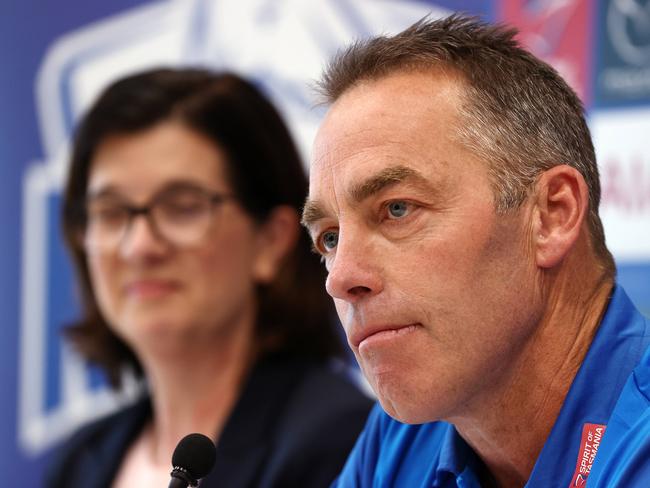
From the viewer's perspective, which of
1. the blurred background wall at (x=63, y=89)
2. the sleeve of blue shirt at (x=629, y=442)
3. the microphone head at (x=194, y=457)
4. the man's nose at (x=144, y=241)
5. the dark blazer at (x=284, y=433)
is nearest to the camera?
the sleeve of blue shirt at (x=629, y=442)

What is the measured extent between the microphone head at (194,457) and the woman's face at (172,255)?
985mm

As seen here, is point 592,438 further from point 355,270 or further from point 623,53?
point 623,53

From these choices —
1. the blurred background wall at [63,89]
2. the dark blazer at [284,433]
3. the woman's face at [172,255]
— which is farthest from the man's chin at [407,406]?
the blurred background wall at [63,89]

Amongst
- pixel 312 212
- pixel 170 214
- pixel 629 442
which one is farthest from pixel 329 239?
pixel 170 214

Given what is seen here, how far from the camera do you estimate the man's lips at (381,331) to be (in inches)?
52.1

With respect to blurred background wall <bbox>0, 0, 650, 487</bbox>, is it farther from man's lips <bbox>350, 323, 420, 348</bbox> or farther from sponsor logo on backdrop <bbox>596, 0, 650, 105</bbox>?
man's lips <bbox>350, 323, 420, 348</bbox>

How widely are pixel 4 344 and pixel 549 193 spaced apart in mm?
2406

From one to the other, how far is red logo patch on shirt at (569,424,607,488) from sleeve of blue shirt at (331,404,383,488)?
432 mm

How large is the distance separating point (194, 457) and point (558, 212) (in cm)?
63

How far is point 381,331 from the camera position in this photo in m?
1.34

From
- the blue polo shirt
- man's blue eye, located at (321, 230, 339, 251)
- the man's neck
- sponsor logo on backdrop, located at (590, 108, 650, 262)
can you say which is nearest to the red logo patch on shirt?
the blue polo shirt

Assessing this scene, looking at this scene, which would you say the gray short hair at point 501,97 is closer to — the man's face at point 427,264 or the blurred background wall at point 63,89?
the man's face at point 427,264

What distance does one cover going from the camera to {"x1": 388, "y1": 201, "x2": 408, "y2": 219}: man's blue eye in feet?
4.43

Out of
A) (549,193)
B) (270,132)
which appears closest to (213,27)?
(270,132)
